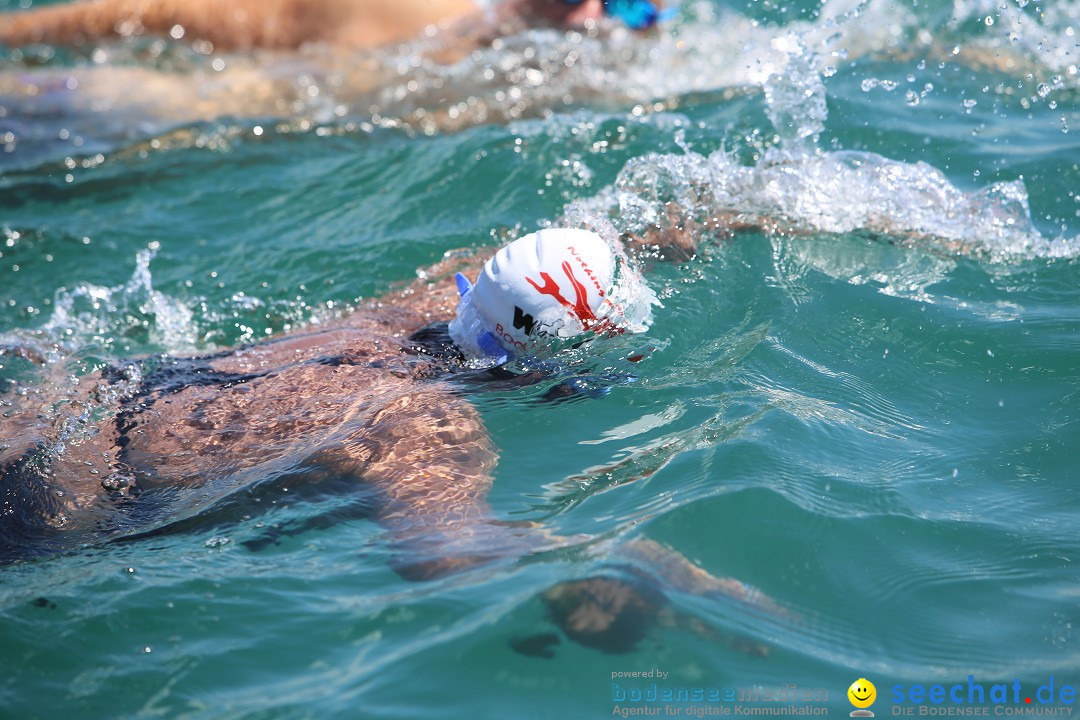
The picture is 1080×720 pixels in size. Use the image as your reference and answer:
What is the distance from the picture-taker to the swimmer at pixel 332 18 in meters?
9.74

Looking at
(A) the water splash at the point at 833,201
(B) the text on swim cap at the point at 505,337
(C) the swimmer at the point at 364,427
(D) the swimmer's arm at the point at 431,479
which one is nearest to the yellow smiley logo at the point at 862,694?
(C) the swimmer at the point at 364,427

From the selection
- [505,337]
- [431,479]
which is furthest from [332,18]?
[431,479]

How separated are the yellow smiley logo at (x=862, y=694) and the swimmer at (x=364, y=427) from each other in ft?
1.42

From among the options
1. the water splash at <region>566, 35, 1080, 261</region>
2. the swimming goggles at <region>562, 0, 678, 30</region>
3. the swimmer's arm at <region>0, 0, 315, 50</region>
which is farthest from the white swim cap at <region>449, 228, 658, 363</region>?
the swimmer's arm at <region>0, 0, 315, 50</region>

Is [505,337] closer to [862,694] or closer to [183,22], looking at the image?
[862,694]

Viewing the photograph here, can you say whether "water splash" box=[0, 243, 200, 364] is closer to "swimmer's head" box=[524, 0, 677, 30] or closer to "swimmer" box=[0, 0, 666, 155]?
"swimmer" box=[0, 0, 666, 155]

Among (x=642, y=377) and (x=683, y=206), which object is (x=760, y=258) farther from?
(x=642, y=377)

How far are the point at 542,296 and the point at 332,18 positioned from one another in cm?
658

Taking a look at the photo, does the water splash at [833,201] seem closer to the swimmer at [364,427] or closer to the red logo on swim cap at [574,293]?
the swimmer at [364,427]

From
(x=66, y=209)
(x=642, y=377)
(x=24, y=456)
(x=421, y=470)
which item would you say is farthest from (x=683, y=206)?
(x=66, y=209)

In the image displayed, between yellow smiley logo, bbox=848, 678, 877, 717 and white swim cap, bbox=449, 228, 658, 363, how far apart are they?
73.6 inches

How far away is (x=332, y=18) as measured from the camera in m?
9.77

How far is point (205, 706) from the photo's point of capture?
3145 mm

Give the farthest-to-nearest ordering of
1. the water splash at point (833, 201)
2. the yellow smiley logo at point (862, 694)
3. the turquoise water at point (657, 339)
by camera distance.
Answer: the water splash at point (833, 201) → the turquoise water at point (657, 339) → the yellow smiley logo at point (862, 694)
